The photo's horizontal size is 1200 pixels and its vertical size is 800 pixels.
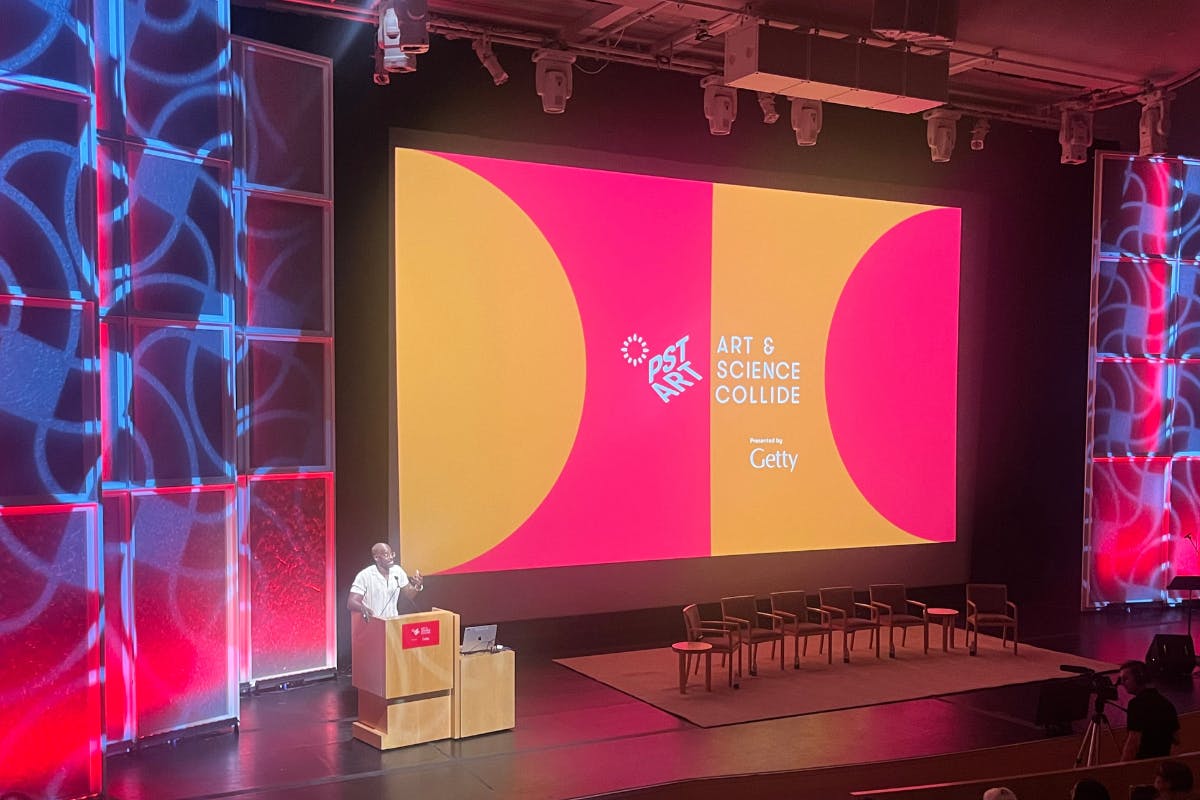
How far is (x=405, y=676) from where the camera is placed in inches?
275

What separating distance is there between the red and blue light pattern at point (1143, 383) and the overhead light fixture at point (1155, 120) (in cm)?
100

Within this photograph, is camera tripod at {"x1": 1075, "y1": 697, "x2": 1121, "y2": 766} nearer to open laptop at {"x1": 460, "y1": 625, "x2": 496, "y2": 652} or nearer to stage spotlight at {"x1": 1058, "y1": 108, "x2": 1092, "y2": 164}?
open laptop at {"x1": 460, "y1": 625, "x2": 496, "y2": 652}

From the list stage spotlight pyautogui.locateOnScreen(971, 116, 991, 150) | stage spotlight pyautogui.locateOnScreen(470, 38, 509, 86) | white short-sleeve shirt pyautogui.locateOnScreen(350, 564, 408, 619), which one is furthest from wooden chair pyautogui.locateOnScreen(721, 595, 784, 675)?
stage spotlight pyautogui.locateOnScreen(971, 116, 991, 150)

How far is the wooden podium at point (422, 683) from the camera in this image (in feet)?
22.9

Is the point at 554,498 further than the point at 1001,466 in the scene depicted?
No

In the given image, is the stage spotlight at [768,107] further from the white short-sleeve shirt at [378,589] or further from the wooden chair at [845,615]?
the white short-sleeve shirt at [378,589]

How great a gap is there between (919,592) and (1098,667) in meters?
2.36

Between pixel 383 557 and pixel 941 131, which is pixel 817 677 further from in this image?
pixel 941 131

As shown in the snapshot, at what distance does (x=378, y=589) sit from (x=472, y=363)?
8.26ft

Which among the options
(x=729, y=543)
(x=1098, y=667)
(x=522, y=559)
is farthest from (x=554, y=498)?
(x=1098, y=667)

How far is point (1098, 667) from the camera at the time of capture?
31.4 feet

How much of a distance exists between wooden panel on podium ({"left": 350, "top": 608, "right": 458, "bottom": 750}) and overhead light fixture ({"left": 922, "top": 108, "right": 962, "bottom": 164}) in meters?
6.73

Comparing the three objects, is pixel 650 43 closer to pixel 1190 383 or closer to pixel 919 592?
pixel 919 592

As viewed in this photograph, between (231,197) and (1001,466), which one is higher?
(231,197)
